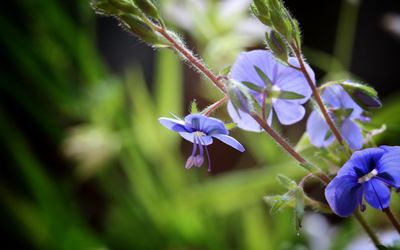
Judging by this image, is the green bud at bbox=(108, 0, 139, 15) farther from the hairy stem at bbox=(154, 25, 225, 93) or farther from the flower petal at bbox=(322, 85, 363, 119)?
the flower petal at bbox=(322, 85, 363, 119)

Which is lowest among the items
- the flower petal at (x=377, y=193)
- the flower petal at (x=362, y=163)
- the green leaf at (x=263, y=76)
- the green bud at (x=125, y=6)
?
the flower petal at (x=377, y=193)

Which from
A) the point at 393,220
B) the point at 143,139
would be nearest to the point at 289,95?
the point at 393,220

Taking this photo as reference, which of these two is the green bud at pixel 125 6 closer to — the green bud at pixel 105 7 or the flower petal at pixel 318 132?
the green bud at pixel 105 7

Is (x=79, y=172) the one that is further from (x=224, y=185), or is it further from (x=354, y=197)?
(x=354, y=197)

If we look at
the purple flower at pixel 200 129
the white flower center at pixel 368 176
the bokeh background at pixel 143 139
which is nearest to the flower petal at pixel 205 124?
the purple flower at pixel 200 129

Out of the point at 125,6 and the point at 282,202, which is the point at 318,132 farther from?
the point at 125,6

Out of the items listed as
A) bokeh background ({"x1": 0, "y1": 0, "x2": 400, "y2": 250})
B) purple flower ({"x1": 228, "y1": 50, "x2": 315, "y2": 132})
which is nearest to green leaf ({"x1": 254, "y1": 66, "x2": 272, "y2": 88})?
purple flower ({"x1": 228, "y1": 50, "x2": 315, "y2": 132})
